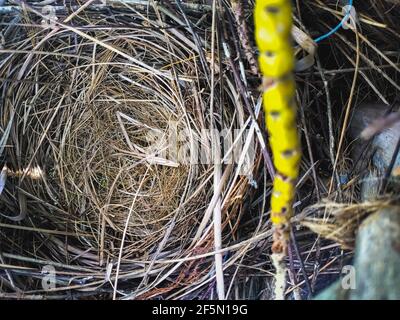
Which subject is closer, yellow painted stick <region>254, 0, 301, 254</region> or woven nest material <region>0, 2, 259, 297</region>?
yellow painted stick <region>254, 0, 301, 254</region>

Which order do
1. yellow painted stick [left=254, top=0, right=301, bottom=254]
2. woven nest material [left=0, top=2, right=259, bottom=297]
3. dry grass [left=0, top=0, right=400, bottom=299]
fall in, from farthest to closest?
woven nest material [left=0, top=2, right=259, bottom=297] → dry grass [left=0, top=0, right=400, bottom=299] → yellow painted stick [left=254, top=0, right=301, bottom=254]

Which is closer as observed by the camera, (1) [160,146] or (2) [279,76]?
A: (2) [279,76]

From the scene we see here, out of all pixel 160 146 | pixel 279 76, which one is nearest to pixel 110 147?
pixel 160 146

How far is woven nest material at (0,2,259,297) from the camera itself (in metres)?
1.12

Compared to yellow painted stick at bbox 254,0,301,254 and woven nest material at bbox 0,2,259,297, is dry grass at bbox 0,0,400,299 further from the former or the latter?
yellow painted stick at bbox 254,0,301,254

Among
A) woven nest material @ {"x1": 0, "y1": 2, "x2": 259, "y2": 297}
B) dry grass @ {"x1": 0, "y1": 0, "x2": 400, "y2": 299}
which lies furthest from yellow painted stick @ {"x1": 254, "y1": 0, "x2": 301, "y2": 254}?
woven nest material @ {"x1": 0, "y1": 2, "x2": 259, "y2": 297}

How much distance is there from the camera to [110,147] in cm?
134

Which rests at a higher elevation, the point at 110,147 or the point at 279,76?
the point at 110,147

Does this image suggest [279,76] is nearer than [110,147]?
Yes

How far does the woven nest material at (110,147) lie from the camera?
112 centimetres

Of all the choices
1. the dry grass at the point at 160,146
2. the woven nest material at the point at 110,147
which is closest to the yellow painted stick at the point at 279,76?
the dry grass at the point at 160,146

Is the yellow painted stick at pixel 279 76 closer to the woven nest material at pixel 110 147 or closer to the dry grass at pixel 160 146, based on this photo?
the dry grass at pixel 160 146

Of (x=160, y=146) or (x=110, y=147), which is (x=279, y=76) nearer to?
(x=160, y=146)
